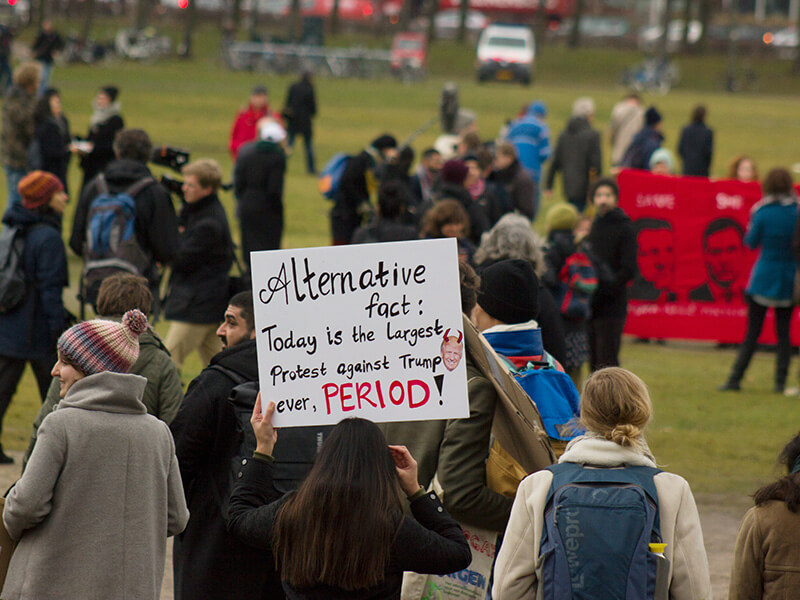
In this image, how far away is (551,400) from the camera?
471 cm

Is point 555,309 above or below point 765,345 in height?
above

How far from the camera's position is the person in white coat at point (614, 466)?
358 centimetres

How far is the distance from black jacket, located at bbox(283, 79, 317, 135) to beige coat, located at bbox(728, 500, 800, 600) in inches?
803

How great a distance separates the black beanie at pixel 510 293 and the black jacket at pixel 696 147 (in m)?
15.3

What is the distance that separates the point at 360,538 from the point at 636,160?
581 inches

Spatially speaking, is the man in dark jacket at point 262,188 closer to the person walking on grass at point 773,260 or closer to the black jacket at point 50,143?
the black jacket at point 50,143

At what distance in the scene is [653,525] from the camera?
3529 millimetres

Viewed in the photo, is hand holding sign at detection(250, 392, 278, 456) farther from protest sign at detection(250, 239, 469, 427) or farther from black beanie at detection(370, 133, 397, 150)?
black beanie at detection(370, 133, 397, 150)

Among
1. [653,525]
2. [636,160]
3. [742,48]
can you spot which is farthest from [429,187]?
[742,48]

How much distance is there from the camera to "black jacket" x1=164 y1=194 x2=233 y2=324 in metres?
8.42

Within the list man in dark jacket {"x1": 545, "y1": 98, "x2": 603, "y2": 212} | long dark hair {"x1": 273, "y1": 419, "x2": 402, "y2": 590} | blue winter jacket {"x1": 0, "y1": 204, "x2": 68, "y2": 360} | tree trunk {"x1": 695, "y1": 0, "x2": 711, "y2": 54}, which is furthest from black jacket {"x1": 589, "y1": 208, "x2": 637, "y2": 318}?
tree trunk {"x1": 695, "y1": 0, "x2": 711, "y2": 54}

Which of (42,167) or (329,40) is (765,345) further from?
(329,40)

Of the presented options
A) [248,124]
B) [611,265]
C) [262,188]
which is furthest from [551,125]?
[611,265]

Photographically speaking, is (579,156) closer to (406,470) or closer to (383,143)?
(383,143)
